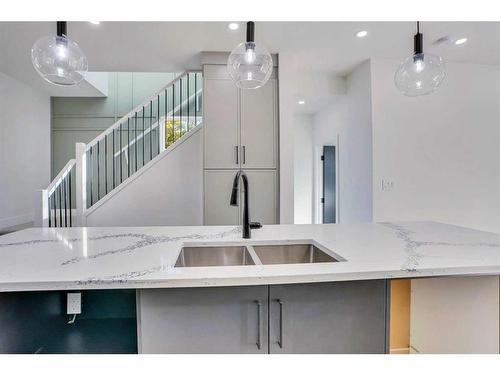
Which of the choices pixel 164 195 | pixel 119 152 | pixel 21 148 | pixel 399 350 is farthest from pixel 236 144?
pixel 21 148

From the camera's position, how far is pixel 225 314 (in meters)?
1.09

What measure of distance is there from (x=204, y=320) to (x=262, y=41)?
9.98 feet

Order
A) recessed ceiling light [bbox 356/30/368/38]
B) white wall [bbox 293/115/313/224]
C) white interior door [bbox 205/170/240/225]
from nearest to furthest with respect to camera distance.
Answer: recessed ceiling light [bbox 356/30/368/38] → white interior door [bbox 205/170/240/225] → white wall [bbox 293/115/313/224]

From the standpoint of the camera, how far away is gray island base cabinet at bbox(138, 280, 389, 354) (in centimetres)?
108

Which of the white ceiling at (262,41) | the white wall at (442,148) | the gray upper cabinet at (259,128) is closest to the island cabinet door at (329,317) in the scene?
the gray upper cabinet at (259,128)

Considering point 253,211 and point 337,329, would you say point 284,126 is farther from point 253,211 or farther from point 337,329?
point 337,329

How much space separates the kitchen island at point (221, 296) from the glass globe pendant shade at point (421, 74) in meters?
1.03

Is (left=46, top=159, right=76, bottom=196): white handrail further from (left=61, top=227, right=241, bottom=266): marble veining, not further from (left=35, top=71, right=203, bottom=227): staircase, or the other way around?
(left=61, top=227, right=241, bottom=266): marble veining

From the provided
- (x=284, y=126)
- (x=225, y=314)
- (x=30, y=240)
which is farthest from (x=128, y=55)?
(x=225, y=314)

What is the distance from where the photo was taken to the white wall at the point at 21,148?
15.3 ft

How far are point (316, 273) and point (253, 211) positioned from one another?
8.28 feet

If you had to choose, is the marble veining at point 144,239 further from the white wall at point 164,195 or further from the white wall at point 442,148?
the white wall at point 442,148

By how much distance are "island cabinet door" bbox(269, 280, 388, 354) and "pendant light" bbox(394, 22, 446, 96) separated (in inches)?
52.1

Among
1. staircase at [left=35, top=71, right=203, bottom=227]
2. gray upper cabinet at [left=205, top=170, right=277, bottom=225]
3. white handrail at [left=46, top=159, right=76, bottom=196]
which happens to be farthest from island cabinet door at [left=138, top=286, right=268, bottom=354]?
white handrail at [left=46, top=159, right=76, bottom=196]
